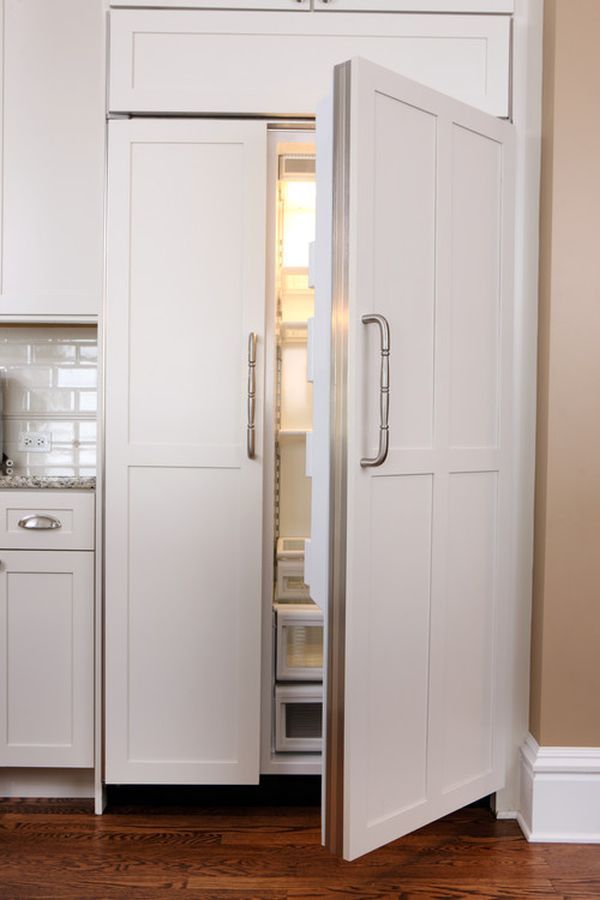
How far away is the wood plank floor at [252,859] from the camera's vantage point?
5.78 ft

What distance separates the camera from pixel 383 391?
5.35 ft

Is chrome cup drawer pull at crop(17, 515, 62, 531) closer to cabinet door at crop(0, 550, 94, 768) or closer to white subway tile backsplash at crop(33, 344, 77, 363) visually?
cabinet door at crop(0, 550, 94, 768)

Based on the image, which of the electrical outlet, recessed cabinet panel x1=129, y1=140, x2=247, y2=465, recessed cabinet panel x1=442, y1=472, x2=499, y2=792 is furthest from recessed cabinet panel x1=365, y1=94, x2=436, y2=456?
the electrical outlet

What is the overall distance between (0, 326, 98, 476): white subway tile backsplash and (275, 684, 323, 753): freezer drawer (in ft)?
3.66

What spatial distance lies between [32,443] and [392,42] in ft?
5.78

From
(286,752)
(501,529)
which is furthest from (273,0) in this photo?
(286,752)

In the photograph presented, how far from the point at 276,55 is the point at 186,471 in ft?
3.81

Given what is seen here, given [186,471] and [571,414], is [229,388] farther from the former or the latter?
[571,414]

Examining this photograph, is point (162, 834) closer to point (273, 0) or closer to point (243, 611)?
→ point (243, 611)

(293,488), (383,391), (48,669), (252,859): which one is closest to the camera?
(383,391)

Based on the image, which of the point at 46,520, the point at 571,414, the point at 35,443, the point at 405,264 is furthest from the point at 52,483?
the point at 571,414

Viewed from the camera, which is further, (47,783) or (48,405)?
(48,405)

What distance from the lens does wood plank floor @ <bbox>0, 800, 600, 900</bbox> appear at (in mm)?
1762

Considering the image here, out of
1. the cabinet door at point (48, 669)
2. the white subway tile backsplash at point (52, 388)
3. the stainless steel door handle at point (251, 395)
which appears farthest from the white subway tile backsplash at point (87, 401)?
the stainless steel door handle at point (251, 395)
